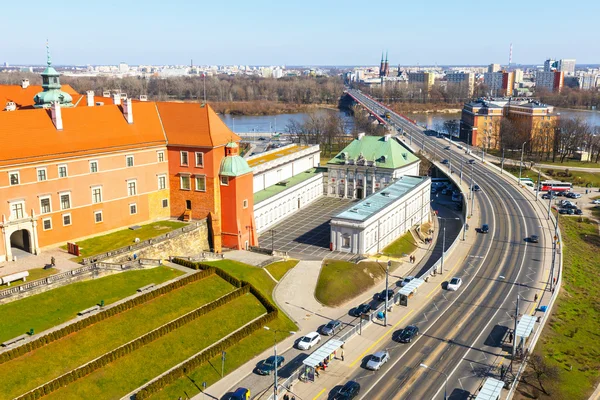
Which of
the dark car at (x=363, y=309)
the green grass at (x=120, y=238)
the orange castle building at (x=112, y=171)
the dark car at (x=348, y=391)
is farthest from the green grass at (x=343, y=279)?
the green grass at (x=120, y=238)

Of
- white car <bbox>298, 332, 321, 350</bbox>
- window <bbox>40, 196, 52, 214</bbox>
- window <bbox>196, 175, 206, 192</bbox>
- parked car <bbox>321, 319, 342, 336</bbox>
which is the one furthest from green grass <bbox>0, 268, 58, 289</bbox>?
parked car <bbox>321, 319, 342, 336</bbox>

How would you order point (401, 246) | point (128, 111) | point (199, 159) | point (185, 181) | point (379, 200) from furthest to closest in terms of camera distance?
point (379, 200)
point (401, 246)
point (185, 181)
point (199, 159)
point (128, 111)

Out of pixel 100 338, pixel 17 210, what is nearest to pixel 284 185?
Answer: pixel 17 210

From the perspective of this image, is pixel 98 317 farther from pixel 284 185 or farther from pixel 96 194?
pixel 284 185

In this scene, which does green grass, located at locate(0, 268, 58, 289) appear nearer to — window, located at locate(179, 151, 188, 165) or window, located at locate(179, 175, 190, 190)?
window, located at locate(179, 175, 190, 190)

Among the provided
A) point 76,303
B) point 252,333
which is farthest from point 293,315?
point 76,303

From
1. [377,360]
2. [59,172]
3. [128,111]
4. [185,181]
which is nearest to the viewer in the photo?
[377,360]
